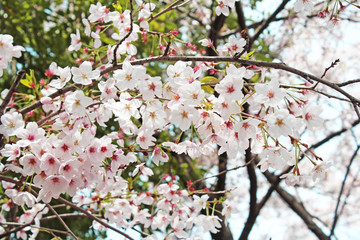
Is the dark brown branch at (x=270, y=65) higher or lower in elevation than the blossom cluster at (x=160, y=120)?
higher

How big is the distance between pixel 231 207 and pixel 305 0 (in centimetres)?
115

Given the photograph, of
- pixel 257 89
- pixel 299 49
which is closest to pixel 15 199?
pixel 257 89

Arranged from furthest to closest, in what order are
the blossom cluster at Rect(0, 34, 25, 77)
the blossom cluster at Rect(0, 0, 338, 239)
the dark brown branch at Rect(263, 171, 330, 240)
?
the dark brown branch at Rect(263, 171, 330, 240), the blossom cluster at Rect(0, 34, 25, 77), the blossom cluster at Rect(0, 0, 338, 239)

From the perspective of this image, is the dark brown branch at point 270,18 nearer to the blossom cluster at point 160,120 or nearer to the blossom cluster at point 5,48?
the blossom cluster at point 160,120

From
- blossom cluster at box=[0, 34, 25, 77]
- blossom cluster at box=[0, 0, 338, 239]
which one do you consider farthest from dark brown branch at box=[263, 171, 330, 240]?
blossom cluster at box=[0, 34, 25, 77]

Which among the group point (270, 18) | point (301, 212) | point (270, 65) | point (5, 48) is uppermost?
point (270, 18)

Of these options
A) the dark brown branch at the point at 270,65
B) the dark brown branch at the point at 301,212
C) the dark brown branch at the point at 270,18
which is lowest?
the dark brown branch at the point at 270,65

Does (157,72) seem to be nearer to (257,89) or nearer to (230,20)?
(230,20)

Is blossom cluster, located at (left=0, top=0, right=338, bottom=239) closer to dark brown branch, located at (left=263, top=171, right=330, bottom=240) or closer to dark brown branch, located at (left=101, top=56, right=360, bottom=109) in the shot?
dark brown branch, located at (left=101, top=56, right=360, bottom=109)

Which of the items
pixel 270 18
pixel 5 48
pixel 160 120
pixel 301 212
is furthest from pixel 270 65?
pixel 301 212

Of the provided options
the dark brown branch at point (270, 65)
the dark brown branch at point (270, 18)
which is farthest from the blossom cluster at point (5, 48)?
the dark brown branch at point (270, 18)

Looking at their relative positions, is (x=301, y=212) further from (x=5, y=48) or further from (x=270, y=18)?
(x=5, y=48)

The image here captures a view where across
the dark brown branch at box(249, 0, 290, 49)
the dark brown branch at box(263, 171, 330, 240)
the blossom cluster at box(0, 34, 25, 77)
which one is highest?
the dark brown branch at box(249, 0, 290, 49)

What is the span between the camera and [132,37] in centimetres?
170
